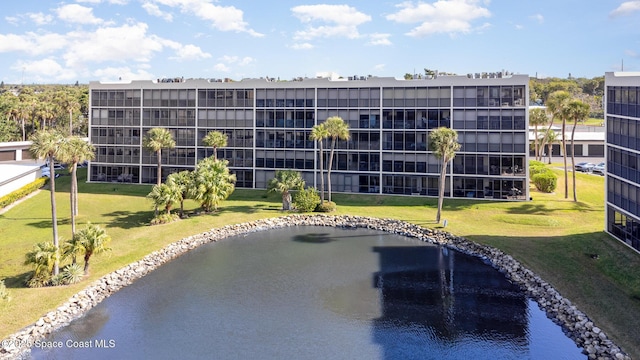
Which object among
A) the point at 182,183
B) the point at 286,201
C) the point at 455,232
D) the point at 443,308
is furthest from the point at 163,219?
the point at 443,308

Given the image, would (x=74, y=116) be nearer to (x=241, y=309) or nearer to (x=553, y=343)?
(x=241, y=309)

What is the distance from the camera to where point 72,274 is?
138ft

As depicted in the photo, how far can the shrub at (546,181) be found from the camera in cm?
7406

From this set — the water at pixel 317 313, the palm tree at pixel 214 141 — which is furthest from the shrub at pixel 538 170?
the palm tree at pixel 214 141

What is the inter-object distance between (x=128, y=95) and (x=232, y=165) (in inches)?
893

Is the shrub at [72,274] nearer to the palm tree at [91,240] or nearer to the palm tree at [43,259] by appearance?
the palm tree at [43,259]

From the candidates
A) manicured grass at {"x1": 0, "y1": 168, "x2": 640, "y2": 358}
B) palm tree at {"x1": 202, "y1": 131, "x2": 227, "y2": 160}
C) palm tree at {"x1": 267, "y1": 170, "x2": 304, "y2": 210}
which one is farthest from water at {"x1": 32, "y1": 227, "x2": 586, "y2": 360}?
palm tree at {"x1": 202, "y1": 131, "x2": 227, "y2": 160}

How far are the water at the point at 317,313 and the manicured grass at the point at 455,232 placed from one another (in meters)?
3.61

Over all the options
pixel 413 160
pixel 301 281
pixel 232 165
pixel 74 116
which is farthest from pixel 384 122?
pixel 74 116

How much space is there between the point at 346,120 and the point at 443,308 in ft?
154

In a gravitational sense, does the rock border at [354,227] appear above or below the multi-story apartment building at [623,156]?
below

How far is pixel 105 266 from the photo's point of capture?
46.2 meters

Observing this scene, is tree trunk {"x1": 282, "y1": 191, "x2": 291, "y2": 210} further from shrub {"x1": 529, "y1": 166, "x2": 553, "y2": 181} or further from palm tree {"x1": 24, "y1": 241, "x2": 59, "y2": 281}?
shrub {"x1": 529, "y1": 166, "x2": 553, "y2": 181}

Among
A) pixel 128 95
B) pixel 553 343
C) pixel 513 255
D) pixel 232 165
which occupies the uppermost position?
pixel 128 95
